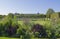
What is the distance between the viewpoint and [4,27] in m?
14.1

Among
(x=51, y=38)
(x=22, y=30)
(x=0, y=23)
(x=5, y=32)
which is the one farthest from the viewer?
(x=0, y=23)

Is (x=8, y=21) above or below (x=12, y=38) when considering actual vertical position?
above

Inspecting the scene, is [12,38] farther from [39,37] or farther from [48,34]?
[48,34]

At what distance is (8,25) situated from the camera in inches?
555

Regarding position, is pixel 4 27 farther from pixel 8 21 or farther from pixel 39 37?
pixel 39 37

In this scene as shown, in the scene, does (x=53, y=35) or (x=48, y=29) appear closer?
(x=53, y=35)

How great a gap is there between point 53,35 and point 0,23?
566cm

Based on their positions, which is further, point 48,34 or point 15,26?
point 15,26

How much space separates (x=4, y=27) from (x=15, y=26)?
107 centimetres

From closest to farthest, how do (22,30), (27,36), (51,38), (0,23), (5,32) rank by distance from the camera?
1. (27,36)
2. (51,38)
3. (22,30)
4. (5,32)
5. (0,23)

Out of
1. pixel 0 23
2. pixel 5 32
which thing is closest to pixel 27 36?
pixel 5 32

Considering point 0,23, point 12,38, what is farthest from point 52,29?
point 0,23

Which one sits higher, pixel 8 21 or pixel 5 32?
pixel 8 21

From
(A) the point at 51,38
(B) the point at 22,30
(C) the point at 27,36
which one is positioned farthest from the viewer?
(B) the point at 22,30
